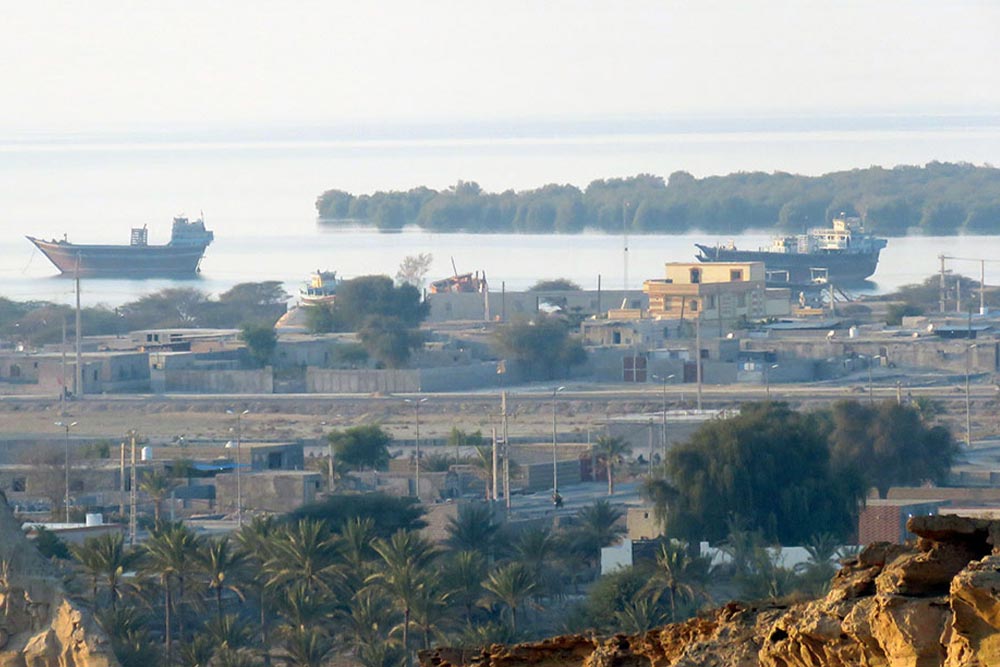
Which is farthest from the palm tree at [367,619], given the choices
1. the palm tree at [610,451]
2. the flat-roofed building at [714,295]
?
the flat-roofed building at [714,295]

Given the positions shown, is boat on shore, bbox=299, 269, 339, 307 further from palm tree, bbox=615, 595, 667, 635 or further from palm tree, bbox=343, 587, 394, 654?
palm tree, bbox=615, 595, 667, 635

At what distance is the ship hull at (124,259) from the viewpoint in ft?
513

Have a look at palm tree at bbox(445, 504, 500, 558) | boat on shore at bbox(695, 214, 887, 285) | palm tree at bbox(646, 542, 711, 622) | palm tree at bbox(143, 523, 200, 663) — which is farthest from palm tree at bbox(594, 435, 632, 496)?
boat on shore at bbox(695, 214, 887, 285)

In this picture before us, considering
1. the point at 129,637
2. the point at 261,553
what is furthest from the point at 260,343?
the point at 129,637

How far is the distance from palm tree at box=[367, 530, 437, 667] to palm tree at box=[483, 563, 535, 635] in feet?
2.42

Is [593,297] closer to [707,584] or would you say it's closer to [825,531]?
[825,531]

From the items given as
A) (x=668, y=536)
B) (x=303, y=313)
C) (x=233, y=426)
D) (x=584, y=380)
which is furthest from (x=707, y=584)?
(x=303, y=313)

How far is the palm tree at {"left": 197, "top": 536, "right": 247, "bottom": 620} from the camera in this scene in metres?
28.0

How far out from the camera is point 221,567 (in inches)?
1106

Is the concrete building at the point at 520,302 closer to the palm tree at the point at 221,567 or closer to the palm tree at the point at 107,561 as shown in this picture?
the palm tree at the point at 221,567

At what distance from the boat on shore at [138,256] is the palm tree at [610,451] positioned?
10781cm

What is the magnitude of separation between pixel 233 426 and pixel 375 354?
1592 centimetres

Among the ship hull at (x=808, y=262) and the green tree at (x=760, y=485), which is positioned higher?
the ship hull at (x=808, y=262)

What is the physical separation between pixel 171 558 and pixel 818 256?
112m
